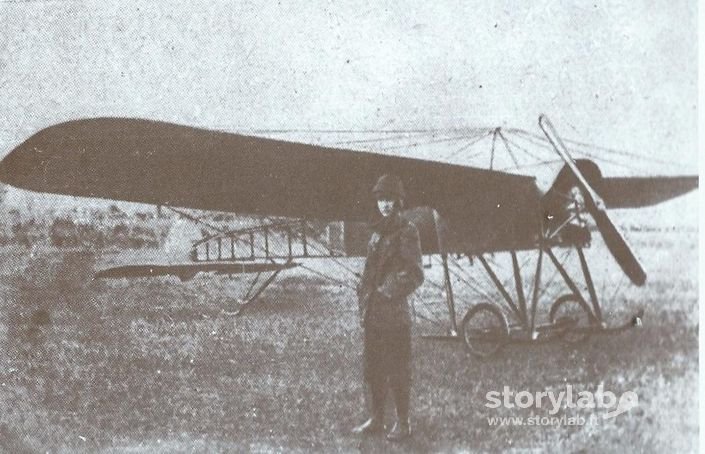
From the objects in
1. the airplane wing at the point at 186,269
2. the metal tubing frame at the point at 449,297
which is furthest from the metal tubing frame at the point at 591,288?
the airplane wing at the point at 186,269

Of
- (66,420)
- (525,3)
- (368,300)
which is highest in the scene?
(525,3)

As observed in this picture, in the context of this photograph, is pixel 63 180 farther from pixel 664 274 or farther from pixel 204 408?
pixel 664 274

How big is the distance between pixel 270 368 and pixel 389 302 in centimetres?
74

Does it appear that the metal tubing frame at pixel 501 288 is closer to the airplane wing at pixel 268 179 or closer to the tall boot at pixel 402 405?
the airplane wing at pixel 268 179

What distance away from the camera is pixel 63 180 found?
3.86 metres

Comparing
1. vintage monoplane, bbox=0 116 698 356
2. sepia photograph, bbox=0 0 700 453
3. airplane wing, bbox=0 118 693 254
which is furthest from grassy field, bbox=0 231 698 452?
airplane wing, bbox=0 118 693 254

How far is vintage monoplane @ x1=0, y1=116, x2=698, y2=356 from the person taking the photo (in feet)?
12.0

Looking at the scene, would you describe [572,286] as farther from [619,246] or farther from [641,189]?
[641,189]


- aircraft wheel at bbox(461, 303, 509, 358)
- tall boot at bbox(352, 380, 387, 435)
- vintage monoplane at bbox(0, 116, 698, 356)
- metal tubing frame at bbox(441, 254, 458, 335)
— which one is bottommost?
tall boot at bbox(352, 380, 387, 435)

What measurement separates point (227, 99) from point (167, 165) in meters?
0.46

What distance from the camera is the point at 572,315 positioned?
3.66 meters

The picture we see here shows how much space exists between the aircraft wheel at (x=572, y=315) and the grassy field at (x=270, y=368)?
0.21 ft

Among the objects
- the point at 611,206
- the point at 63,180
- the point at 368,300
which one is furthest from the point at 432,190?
the point at 63,180

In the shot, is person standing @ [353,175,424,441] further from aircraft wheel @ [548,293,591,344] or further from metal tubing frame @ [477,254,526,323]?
aircraft wheel @ [548,293,591,344]
